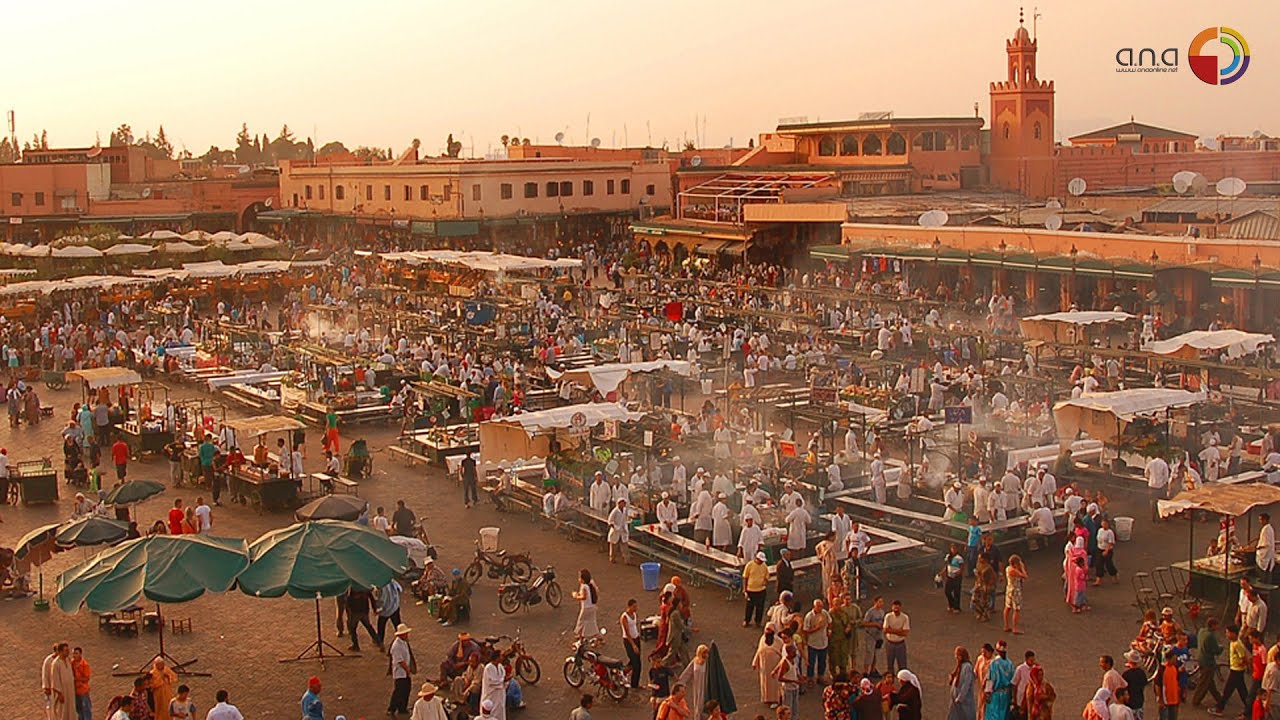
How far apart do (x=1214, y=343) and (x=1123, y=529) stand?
933cm

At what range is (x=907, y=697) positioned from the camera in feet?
42.3

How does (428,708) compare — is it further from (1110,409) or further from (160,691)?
(1110,409)

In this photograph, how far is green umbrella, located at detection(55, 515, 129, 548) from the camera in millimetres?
17656

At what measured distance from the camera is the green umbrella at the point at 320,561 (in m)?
15.0

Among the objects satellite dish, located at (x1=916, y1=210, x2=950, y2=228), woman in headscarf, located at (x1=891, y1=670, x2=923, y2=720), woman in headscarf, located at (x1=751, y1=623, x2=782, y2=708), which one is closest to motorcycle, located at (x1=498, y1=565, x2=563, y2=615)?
woman in headscarf, located at (x1=751, y1=623, x2=782, y2=708)

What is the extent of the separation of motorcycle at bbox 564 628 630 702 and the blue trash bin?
2797 mm

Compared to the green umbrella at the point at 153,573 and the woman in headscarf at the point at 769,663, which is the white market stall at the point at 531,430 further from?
the woman in headscarf at the point at 769,663

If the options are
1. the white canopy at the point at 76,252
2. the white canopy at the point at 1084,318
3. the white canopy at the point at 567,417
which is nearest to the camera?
the white canopy at the point at 567,417

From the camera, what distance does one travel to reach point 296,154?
469 feet

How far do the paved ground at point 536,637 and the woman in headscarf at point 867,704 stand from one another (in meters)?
1.75

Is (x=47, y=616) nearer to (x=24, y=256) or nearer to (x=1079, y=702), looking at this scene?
(x=1079, y=702)

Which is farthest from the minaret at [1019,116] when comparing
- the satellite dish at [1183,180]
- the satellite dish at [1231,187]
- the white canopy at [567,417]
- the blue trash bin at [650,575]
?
the blue trash bin at [650,575]

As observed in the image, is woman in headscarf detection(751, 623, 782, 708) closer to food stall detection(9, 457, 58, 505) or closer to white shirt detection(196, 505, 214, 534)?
white shirt detection(196, 505, 214, 534)

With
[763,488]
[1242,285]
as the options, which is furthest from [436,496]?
[1242,285]
